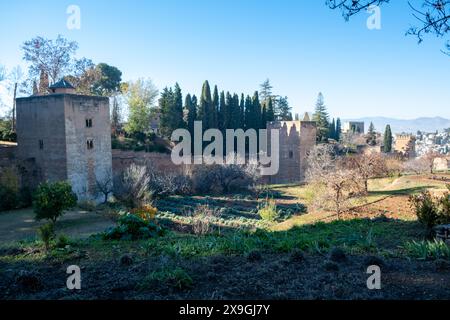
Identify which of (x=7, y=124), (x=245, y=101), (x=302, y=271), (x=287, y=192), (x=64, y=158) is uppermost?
(x=245, y=101)

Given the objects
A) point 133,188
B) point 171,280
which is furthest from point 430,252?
point 133,188

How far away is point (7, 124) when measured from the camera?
28.8 m

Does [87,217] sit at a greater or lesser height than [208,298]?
lesser

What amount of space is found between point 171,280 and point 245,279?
2.96 ft

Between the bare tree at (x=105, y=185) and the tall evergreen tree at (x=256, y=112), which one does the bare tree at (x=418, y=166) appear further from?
the bare tree at (x=105, y=185)

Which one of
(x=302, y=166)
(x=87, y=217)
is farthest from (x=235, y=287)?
(x=302, y=166)

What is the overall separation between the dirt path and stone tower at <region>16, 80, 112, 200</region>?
3.40 m

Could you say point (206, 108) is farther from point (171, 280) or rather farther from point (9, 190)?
point (171, 280)

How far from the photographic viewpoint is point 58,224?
1469 cm

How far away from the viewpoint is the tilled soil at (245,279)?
382cm

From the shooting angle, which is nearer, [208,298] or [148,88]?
[208,298]

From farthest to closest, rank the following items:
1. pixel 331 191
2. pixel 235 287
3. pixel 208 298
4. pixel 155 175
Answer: pixel 155 175
pixel 331 191
pixel 235 287
pixel 208 298
